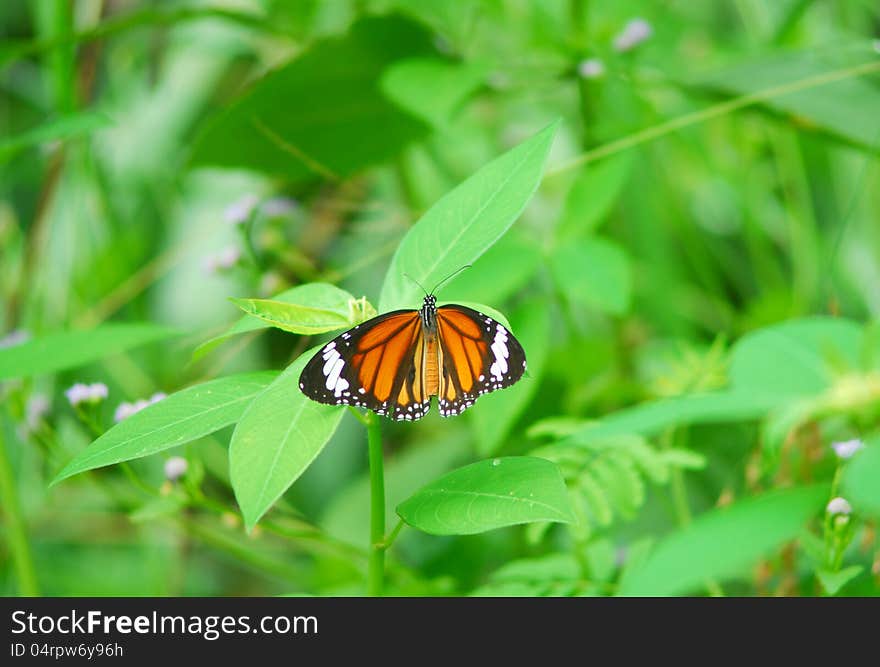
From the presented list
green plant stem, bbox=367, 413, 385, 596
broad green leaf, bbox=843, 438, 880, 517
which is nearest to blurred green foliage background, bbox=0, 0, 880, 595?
broad green leaf, bbox=843, 438, 880, 517

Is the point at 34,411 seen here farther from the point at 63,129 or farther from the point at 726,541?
the point at 726,541

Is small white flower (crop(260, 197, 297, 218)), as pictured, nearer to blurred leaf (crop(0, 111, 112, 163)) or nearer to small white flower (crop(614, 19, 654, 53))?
blurred leaf (crop(0, 111, 112, 163))

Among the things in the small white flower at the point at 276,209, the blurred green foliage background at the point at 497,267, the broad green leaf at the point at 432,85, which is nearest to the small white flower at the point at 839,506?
the blurred green foliage background at the point at 497,267

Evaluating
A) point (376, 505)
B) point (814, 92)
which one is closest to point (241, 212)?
point (376, 505)

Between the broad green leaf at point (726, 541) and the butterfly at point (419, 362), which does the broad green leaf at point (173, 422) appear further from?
the broad green leaf at point (726, 541)

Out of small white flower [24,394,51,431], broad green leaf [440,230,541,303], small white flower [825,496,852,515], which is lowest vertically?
small white flower [825,496,852,515]
